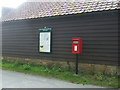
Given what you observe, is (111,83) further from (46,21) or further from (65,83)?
(46,21)

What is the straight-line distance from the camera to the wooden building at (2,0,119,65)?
10.3 m

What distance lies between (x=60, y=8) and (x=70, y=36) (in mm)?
2094

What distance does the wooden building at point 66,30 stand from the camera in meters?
10.3

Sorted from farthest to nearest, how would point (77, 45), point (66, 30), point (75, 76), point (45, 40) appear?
1. point (45, 40)
2. point (66, 30)
3. point (77, 45)
4. point (75, 76)

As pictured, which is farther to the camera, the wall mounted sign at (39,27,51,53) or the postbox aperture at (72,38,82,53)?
the wall mounted sign at (39,27,51,53)

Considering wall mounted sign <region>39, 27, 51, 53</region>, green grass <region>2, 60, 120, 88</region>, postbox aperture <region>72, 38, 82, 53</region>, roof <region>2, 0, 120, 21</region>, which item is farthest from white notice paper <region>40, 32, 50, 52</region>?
postbox aperture <region>72, 38, 82, 53</region>

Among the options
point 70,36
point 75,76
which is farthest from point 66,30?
point 75,76

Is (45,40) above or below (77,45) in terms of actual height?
above

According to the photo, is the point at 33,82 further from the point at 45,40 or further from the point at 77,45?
the point at 45,40

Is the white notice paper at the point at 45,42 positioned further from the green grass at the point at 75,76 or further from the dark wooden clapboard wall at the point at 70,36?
the green grass at the point at 75,76

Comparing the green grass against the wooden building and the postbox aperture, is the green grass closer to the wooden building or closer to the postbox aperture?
the wooden building

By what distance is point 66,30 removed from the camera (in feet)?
39.7

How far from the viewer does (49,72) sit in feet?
36.4

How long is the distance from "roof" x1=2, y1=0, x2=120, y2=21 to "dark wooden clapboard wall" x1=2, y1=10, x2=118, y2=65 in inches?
10.4
